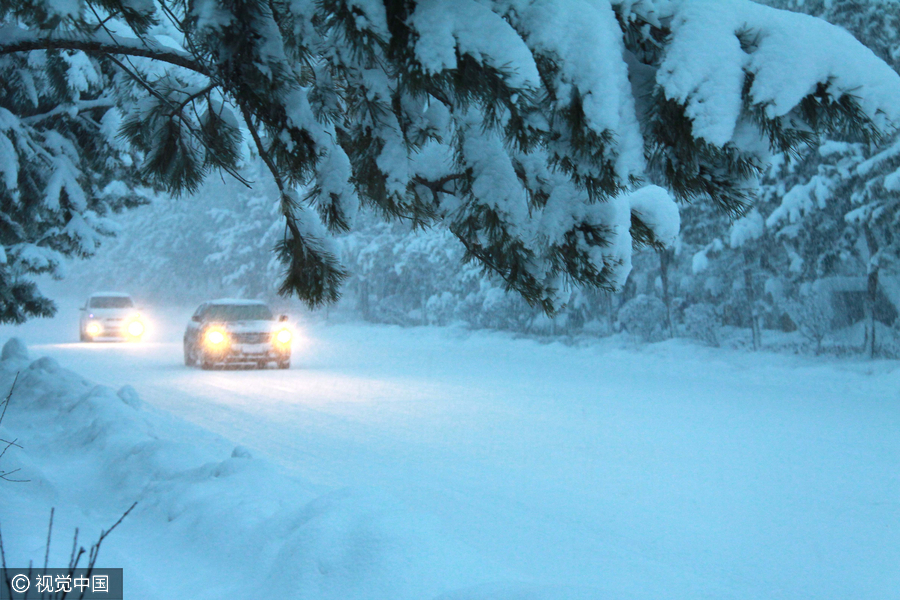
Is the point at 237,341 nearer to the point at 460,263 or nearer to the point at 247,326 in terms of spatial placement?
the point at 247,326

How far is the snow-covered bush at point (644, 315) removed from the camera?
810 inches

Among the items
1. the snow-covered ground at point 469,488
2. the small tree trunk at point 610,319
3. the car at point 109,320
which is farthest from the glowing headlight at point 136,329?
the small tree trunk at point 610,319

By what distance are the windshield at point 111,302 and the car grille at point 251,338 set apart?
45.3ft

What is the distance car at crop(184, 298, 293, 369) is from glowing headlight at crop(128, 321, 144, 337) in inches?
453

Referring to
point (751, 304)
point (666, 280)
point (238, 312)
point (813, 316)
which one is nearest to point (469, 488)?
point (238, 312)

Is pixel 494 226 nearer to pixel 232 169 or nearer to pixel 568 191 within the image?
pixel 568 191

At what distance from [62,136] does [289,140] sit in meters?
5.37

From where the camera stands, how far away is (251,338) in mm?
15867

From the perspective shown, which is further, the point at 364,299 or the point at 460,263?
the point at 364,299

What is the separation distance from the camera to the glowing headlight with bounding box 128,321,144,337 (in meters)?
26.6

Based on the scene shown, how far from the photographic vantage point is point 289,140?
3.17 meters

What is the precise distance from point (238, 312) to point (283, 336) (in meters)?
1.61

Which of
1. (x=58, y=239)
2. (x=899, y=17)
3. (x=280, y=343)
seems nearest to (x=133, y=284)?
(x=280, y=343)

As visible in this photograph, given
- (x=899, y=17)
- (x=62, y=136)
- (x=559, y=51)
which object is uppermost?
(x=899, y=17)
